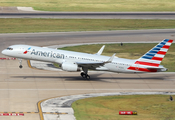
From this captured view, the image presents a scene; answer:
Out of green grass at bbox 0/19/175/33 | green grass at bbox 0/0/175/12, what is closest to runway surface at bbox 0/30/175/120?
green grass at bbox 0/19/175/33

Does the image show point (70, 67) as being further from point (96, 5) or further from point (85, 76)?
point (96, 5)

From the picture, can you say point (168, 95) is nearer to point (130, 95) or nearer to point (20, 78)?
point (130, 95)

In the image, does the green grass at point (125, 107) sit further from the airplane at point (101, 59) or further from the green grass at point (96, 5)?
the green grass at point (96, 5)

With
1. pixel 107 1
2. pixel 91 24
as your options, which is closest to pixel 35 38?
pixel 91 24

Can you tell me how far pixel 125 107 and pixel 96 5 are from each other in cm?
10756

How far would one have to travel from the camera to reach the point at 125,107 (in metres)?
43.4

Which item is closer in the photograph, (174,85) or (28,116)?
(28,116)

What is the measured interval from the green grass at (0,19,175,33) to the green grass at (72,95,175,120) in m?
56.2

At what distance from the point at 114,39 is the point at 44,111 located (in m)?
52.9

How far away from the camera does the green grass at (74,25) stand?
101562 mm

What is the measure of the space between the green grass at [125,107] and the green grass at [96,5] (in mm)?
93192

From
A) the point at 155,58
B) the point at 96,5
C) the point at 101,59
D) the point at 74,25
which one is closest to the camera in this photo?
the point at 155,58

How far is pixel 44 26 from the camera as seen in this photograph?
4144 inches

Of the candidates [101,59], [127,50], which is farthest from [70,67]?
[127,50]
